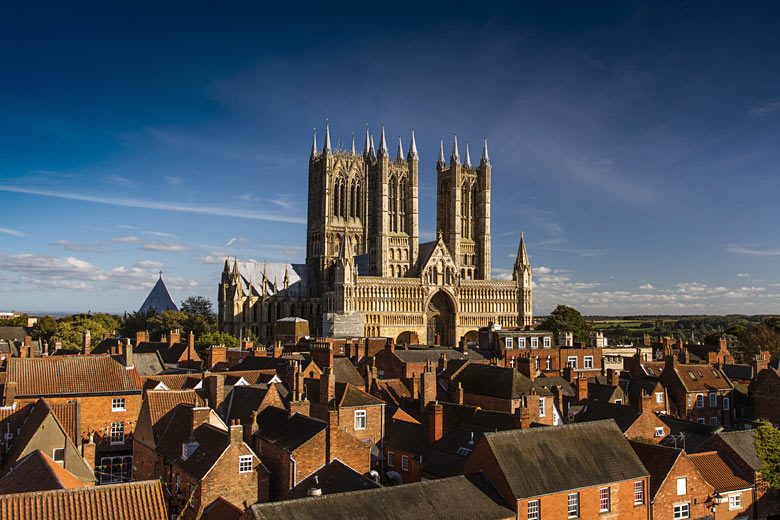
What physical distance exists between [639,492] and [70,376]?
31.0m

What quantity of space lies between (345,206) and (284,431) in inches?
4414

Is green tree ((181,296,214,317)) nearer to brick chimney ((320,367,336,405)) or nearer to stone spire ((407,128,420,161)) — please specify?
stone spire ((407,128,420,161))

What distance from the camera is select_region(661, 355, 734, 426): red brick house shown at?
176 ft

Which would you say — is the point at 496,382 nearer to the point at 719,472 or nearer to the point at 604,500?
the point at 719,472

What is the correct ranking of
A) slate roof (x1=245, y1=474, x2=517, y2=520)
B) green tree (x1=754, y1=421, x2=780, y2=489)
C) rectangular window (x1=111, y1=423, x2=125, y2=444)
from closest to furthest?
1. slate roof (x1=245, y1=474, x2=517, y2=520)
2. green tree (x1=754, y1=421, x2=780, y2=489)
3. rectangular window (x1=111, y1=423, x2=125, y2=444)

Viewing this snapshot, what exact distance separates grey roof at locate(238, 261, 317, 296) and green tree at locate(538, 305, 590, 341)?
151 ft

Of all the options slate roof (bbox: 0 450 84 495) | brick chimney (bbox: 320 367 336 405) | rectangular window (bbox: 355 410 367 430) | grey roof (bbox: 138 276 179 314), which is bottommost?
slate roof (bbox: 0 450 84 495)

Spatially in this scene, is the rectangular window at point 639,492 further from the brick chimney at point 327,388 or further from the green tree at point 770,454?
the brick chimney at point 327,388

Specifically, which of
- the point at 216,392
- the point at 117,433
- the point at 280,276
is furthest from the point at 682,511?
the point at 280,276

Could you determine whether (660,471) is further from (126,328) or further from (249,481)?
(126,328)

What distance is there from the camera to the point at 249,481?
94.3 feet

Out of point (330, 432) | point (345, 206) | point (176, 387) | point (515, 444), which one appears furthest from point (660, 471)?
point (345, 206)

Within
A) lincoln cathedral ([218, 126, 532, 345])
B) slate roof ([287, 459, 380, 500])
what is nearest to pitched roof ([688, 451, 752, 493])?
slate roof ([287, 459, 380, 500])

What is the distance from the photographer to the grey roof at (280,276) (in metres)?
136
